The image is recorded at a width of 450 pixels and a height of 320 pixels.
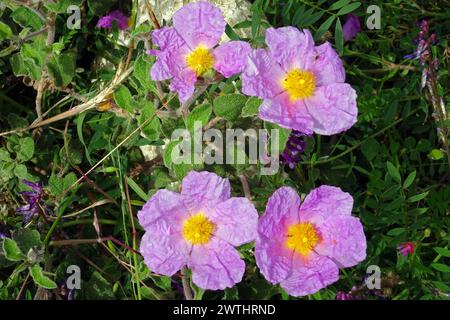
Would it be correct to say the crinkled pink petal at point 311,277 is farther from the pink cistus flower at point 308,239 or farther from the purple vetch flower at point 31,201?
the purple vetch flower at point 31,201

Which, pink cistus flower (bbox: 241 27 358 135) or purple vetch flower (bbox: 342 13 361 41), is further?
purple vetch flower (bbox: 342 13 361 41)

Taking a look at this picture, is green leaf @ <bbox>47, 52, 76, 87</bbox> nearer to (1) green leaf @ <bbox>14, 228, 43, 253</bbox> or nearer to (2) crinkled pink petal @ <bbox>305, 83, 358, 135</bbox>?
(1) green leaf @ <bbox>14, 228, 43, 253</bbox>

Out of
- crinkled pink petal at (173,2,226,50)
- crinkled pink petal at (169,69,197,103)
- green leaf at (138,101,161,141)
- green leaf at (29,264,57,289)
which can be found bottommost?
green leaf at (29,264,57,289)

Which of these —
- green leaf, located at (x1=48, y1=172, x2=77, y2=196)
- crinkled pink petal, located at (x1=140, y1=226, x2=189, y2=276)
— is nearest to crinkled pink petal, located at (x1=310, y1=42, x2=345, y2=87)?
crinkled pink petal, located at (x1=140, y1=226, x2=189, y2=276)

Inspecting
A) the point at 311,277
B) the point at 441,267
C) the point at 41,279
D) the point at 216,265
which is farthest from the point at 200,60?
the point at 441,267

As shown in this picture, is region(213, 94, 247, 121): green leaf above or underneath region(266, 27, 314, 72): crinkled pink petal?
underneath

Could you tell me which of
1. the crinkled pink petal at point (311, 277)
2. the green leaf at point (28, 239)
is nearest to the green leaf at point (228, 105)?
the crinkled pink petal at point (311, 277)

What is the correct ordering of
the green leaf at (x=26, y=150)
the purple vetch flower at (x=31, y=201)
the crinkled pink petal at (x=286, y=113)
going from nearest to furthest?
the crinkled pink petal at (x=286, y=113), the purple vetch flower at (x=31, y=201), the green leaf at (x=26, y=150)
